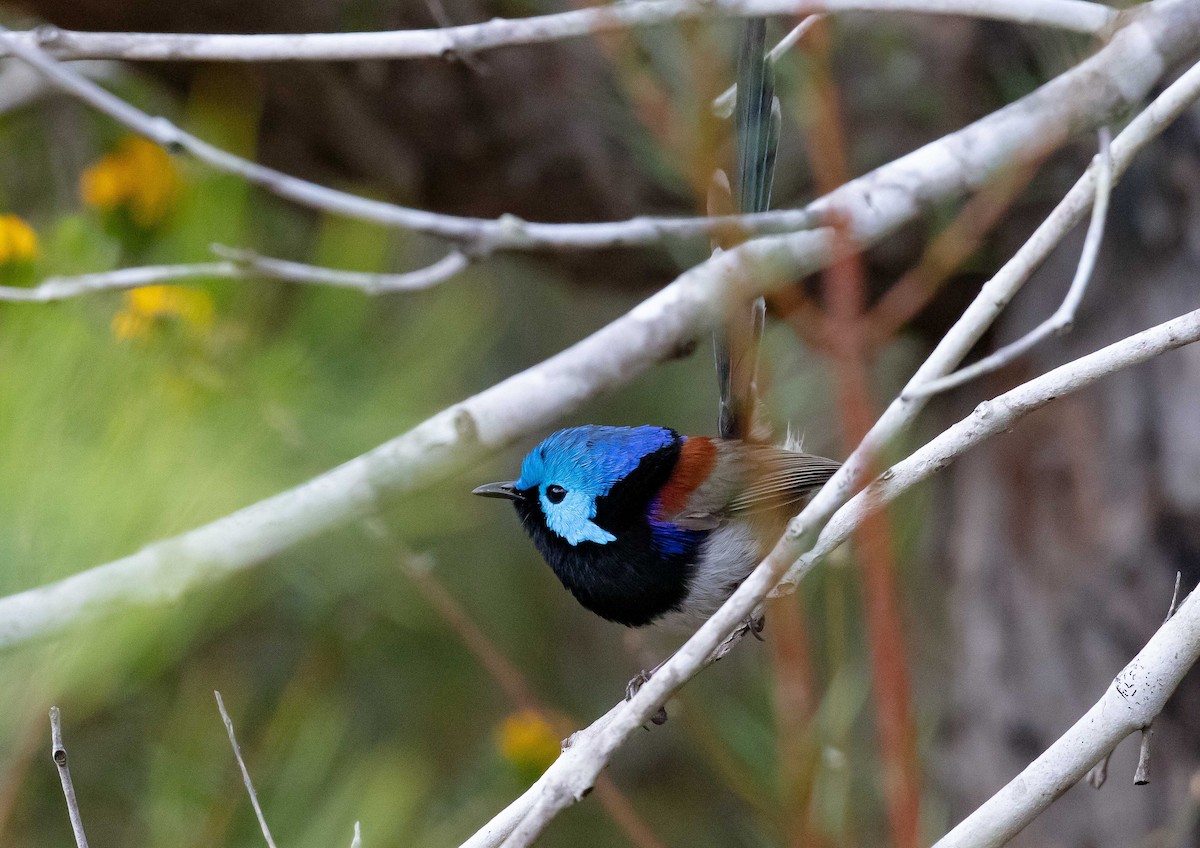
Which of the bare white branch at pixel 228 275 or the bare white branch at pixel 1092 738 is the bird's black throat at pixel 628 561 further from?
the bare white branch at pixel 1092 738

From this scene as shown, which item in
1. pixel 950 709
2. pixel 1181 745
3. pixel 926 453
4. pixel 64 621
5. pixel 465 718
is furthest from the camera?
pixel 465 718

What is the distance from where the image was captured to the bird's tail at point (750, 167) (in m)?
1.97

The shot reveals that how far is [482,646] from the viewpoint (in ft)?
7.13

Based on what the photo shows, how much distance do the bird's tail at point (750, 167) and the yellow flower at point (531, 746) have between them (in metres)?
0.77

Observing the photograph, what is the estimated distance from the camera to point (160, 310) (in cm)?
191

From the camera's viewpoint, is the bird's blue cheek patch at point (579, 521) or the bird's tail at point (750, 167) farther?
the bird's blue cheek patch at point (579, 521)

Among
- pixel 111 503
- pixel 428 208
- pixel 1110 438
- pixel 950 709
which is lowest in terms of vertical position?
pixel 950 709

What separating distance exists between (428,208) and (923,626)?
9.22 ft

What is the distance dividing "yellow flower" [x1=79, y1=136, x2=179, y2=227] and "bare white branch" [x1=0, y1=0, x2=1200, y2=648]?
0.70 metres

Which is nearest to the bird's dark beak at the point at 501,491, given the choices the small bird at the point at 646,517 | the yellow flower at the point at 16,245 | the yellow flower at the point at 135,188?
the small bird at the point at 646,517

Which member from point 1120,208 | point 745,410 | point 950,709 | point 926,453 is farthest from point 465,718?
point 926,453

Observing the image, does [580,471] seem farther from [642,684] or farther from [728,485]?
[642,684]

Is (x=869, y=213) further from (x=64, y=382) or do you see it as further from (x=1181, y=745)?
(x=1181, y=745)

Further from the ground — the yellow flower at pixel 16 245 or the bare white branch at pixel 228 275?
the yellow flower at pixel 16 245
